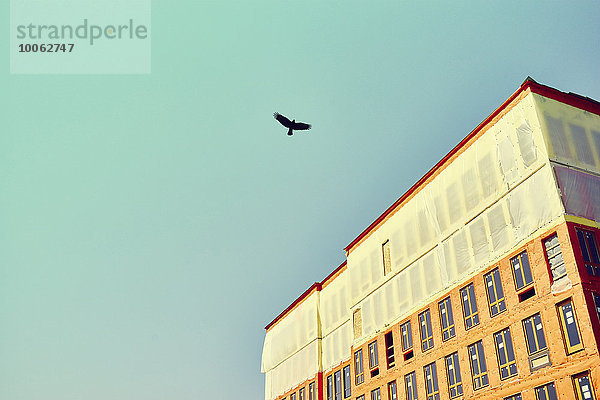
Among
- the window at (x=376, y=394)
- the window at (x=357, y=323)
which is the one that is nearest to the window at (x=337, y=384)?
the window at (x=357, y=323)

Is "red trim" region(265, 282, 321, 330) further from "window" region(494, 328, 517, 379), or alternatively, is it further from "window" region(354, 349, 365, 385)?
"window" region(494, 328, 517, 379)

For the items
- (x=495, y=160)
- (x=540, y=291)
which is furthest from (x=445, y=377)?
(x=495, y=160)

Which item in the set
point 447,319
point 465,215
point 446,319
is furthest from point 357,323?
point 465,215

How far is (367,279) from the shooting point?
51.2 metres

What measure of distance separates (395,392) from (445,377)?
22.8ft

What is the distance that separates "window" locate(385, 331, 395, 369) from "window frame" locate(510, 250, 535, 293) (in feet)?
48.2

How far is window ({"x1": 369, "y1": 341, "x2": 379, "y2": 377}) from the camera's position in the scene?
4734 centimetres

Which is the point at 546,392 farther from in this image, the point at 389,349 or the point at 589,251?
the point at 389,349

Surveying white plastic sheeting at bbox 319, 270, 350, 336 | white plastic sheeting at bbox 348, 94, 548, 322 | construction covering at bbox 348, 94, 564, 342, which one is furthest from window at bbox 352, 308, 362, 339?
white plastic sheeting at bbox 319, 270, 350, 336

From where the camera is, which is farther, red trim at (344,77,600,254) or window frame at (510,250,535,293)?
red trim at (344,77,600,254)

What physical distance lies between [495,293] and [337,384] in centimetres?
2468

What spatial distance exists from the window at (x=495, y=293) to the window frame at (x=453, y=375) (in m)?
4.79

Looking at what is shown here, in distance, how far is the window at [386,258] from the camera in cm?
4837

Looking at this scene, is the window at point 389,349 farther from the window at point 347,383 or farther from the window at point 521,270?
the window at point 521,270
